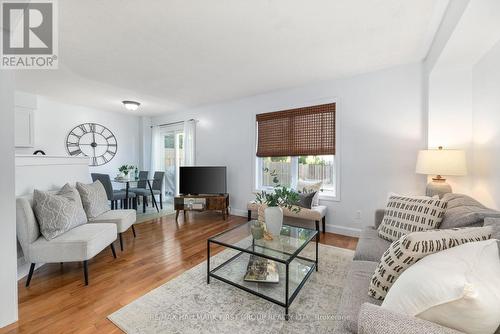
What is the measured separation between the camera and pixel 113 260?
2465 millimetres

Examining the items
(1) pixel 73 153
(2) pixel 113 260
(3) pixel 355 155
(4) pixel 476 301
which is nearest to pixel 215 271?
(2) pixel 113 260

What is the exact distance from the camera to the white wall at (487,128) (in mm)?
1935

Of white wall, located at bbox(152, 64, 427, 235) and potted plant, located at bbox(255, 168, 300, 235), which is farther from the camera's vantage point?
white wall, located at bbox(152, 64, 427, 235)

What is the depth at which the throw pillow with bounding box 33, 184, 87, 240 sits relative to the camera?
A: 1974mm

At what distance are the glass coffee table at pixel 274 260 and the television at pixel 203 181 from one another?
1.98 m

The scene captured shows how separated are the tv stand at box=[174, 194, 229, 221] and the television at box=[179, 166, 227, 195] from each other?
14 centimetres

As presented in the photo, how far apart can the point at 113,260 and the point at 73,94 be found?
132 inches

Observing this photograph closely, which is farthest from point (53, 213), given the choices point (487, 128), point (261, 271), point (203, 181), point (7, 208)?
point (487, 128)

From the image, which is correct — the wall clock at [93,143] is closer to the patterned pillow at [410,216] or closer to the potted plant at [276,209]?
the potted plant at [276,209]

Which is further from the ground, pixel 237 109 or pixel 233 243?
pixel 237 109

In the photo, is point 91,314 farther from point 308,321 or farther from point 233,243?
point 308,321

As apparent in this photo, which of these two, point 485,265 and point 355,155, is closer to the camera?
point 485,265

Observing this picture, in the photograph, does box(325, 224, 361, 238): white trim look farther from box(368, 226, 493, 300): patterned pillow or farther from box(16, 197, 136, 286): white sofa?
box(16, 197, 136, 286): white sofa

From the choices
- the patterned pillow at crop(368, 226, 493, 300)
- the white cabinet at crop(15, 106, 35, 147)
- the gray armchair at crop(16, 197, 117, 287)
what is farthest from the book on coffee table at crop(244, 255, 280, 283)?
the white cabinet at crop(15, 106, 35, 147)
